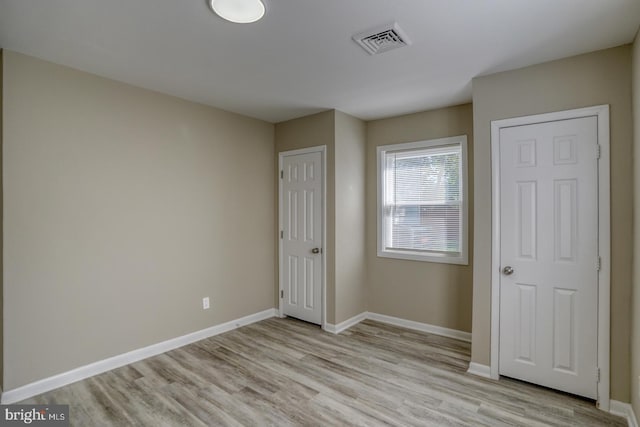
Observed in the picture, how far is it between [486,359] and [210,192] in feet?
10.3

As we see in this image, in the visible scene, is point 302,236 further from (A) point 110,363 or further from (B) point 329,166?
→ (A) point 110,363

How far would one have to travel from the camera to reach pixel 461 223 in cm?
366

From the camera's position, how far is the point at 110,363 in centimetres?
290

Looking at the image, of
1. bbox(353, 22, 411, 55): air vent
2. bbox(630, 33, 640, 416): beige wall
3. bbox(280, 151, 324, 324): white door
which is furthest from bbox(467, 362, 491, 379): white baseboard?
bbox(353, 22, 411, 55): air vent

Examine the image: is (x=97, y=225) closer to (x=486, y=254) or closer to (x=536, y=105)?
(x=486, y=254)

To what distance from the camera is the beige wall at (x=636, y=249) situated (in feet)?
6.75

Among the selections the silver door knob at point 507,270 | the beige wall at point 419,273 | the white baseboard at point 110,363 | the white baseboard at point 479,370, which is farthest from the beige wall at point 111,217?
the silver door knob at point 507,270

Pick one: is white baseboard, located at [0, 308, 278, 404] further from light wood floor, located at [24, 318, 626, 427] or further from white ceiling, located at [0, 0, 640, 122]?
white ceiling, located at [0, 0, 640, 122]

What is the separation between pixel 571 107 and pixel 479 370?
7.20 feet

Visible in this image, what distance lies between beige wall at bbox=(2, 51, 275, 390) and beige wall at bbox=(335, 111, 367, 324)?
1115 mm

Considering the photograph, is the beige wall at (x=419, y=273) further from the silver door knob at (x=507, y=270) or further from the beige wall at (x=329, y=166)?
the silver door knob at (x=507, y=270)

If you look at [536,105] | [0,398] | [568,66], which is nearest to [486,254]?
[536,105]

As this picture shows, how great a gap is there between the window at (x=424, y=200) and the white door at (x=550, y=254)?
3.01 ft

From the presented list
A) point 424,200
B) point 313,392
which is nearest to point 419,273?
point 424,200
